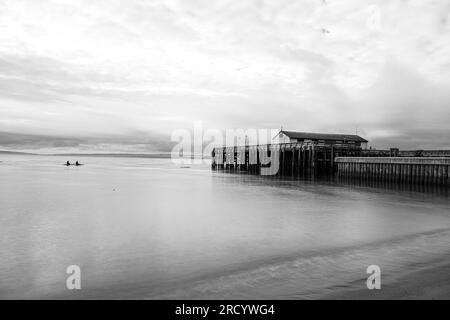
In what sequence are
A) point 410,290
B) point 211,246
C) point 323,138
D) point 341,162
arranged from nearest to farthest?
point 410,290
point 211,246
point 341,162
point 323,138

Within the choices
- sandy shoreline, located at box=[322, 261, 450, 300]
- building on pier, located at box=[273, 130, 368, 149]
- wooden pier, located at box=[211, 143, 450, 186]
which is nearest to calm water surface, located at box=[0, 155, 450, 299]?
sandy shoreline, located at box=[322, 261, 450, 300]

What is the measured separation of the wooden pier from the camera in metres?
30.0

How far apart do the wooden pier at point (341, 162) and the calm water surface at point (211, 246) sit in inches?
421

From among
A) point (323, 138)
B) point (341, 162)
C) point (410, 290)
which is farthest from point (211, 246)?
point (323, 138)

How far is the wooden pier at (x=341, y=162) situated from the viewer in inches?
1180

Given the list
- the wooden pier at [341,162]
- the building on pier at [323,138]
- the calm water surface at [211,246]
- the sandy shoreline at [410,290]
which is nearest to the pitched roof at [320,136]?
the building on pier at [323,138]

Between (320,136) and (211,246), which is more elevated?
(320,136)

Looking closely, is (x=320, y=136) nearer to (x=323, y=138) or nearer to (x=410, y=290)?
(x=323, y=138)

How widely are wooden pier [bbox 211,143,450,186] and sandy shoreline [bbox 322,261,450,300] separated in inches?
943

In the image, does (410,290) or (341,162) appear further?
(341,162)

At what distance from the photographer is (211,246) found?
10969 millimetres

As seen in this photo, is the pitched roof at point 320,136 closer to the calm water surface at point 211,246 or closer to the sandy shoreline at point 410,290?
the calm water surface at point 211,246

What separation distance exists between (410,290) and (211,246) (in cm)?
568
